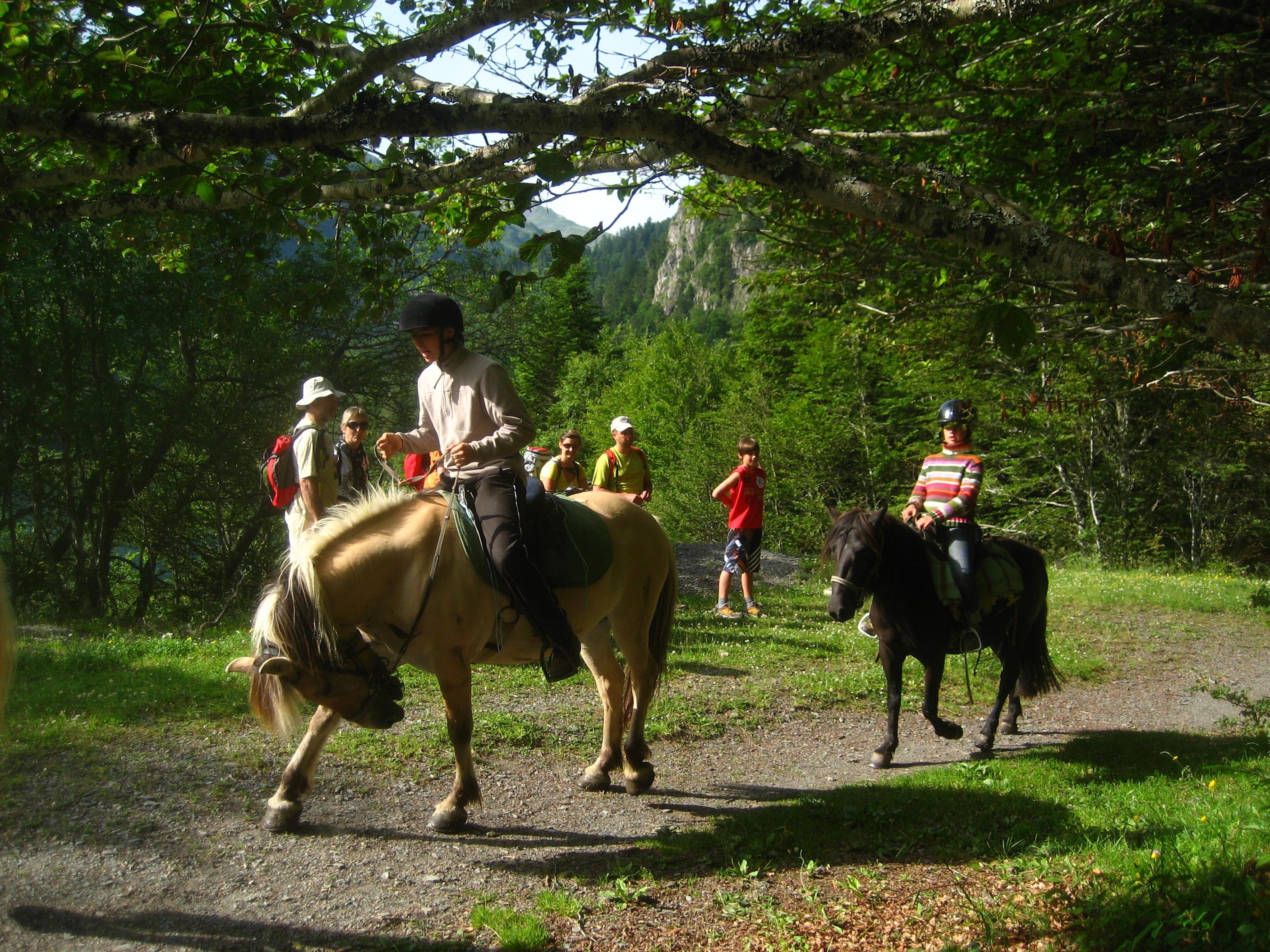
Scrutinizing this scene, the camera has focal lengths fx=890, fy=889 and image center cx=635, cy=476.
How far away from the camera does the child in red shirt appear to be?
1184cm

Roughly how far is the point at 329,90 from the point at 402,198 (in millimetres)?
2277

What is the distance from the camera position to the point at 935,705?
22.0ft

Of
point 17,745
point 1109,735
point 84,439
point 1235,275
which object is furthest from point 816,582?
point 84,439

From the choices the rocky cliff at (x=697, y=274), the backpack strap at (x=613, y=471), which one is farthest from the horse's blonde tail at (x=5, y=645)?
the rocky cliff at (x=697, y=274)

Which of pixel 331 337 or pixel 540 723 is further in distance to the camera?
pixel 331 337

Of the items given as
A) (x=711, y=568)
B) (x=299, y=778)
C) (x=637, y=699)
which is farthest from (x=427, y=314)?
(x=711, y=568)

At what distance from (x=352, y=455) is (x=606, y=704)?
11.4ft

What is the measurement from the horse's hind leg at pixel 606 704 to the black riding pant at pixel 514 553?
80cm

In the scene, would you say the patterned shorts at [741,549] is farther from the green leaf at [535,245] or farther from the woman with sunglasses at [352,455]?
the green leaf at [535,245]

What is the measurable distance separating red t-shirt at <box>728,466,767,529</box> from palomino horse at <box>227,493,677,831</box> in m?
6.45

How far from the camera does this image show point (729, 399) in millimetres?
38906

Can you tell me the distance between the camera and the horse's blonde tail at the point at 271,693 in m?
4.48

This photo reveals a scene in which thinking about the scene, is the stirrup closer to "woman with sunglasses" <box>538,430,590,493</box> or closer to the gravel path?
"woman with sunglasses" <box>538,430,590,493</box>

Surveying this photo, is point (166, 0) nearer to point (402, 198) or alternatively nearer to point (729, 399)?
point (402, 198)
